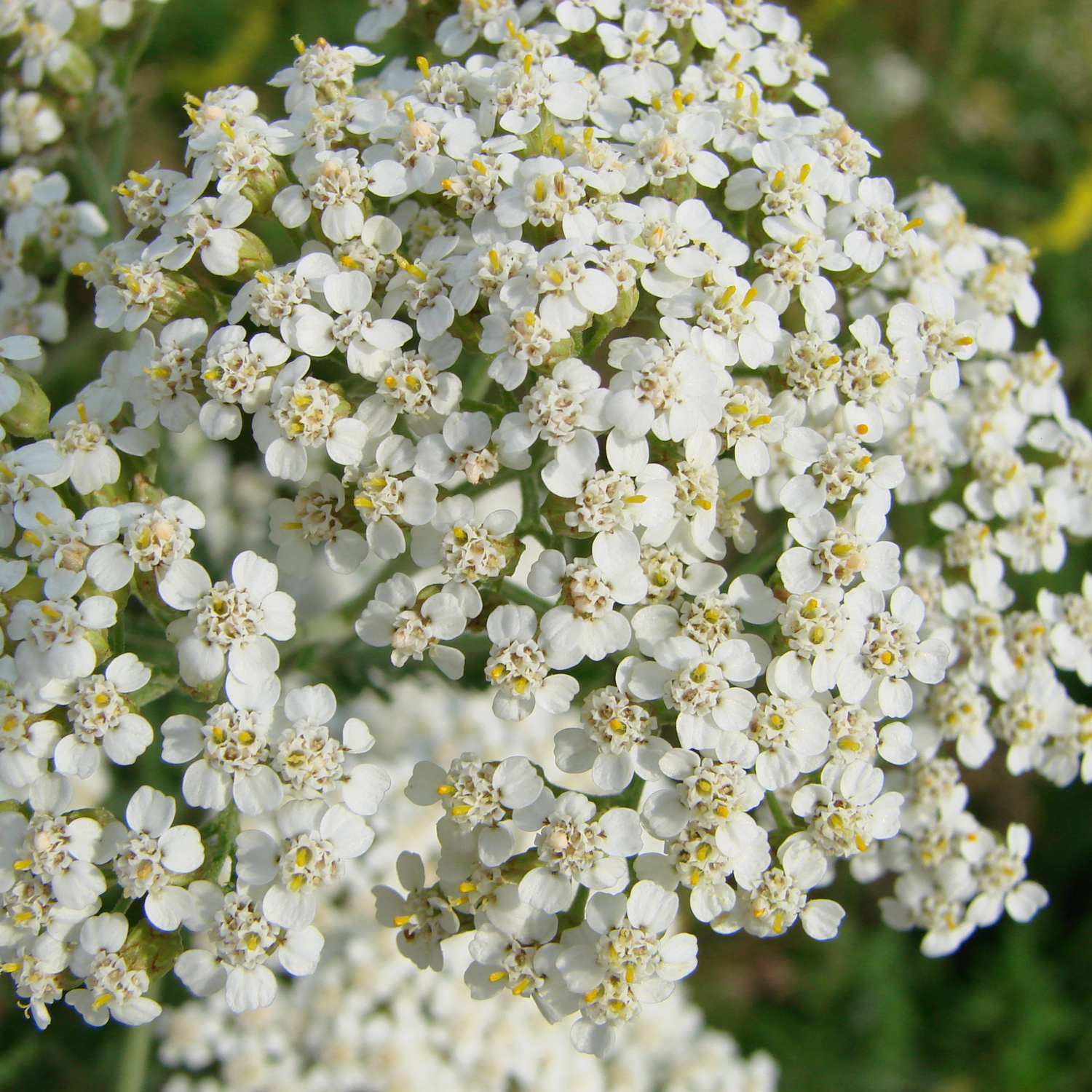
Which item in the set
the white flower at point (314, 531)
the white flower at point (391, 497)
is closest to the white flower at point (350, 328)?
the white flower at point (391, 497)

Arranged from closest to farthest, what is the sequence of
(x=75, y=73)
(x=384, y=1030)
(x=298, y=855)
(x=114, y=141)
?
(x=298, y=855) < (x=75, y=73) < (x=114, y=141) < (x=384, y=1030)

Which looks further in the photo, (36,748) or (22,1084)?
(22,1084)

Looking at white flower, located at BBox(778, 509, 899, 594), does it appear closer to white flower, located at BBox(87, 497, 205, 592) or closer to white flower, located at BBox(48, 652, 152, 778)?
white flower, located at BBox(87, 497, 205, 592)

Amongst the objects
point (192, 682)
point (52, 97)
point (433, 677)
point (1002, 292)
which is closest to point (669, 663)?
point (192, 682)

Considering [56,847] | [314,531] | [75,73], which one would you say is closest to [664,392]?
[314,531]

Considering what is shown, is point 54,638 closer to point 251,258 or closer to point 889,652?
point 251,258

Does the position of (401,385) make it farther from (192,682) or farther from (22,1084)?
(22,1084)
